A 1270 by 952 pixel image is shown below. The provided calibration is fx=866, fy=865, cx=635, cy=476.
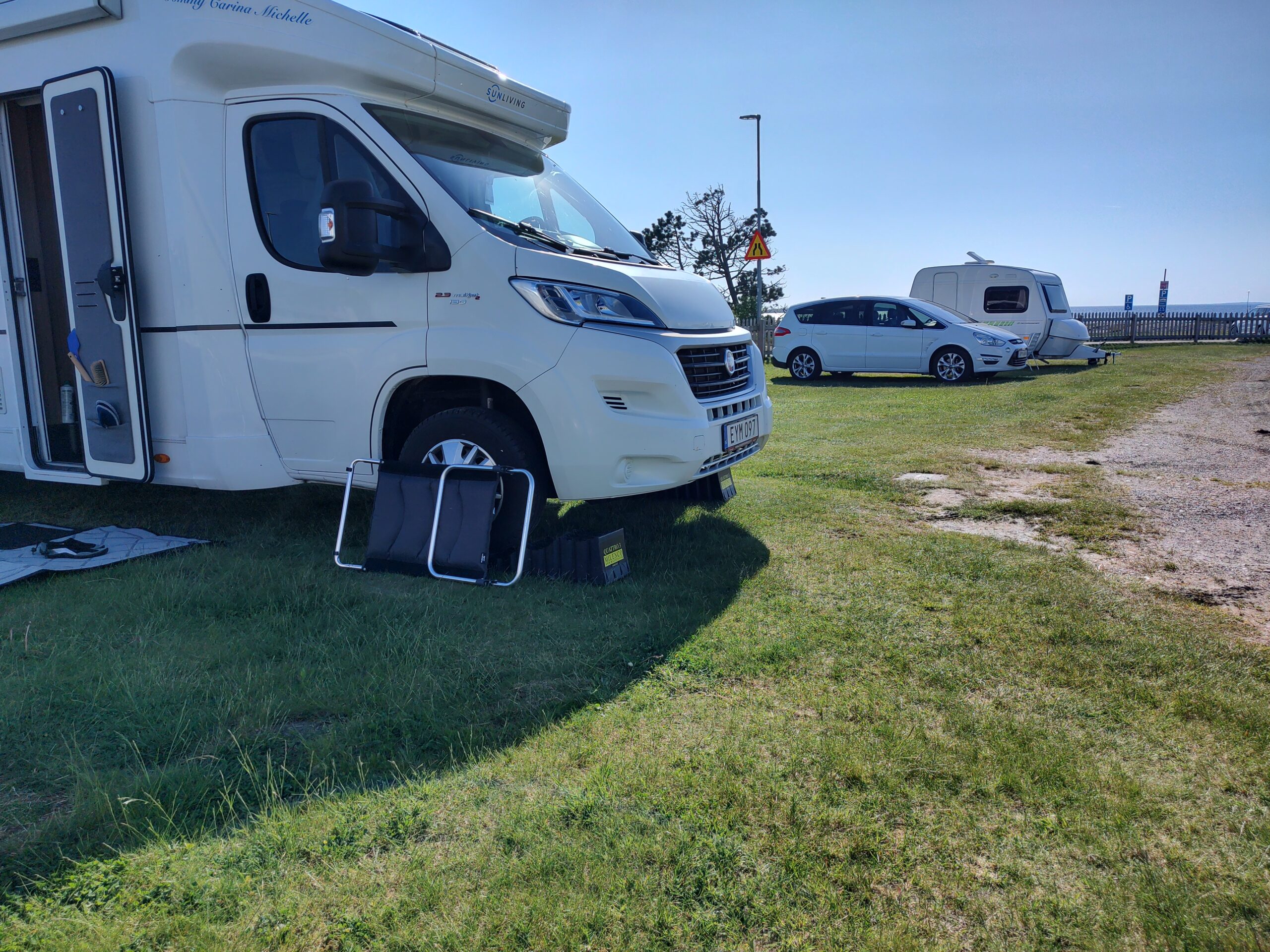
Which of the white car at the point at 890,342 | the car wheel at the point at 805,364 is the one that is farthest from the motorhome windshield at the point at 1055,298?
the car wheel at the point at 805,364

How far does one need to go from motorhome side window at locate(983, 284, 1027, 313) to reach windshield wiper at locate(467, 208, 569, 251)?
17.3 m

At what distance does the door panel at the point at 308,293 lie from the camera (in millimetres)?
4543

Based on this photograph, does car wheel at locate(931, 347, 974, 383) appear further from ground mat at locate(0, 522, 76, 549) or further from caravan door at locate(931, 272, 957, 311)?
ground mat at locate(0, 522, 76, 549)

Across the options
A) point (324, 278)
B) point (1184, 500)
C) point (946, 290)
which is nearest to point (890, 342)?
point (946, 290)

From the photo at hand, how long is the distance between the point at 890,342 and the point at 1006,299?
15.7 ft

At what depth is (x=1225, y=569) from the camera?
4508 millimetres

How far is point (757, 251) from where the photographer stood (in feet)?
60.1

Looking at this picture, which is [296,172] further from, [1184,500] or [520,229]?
[1184,500]

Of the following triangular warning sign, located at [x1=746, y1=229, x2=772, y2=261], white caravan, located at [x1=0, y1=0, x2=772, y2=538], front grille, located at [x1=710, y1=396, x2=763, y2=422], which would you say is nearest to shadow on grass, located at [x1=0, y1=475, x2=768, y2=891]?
white caravan, located at [x1=0, y1=0, x2=772, y2=538]

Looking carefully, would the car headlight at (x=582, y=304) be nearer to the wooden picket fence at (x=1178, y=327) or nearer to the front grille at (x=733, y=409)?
the front grille at (x=733, y=409)

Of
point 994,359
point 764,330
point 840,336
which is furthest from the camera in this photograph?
point 764,330

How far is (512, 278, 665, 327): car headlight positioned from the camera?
424cm

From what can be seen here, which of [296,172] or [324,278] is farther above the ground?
[296,172]

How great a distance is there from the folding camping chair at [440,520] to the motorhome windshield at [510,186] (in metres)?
1.30
